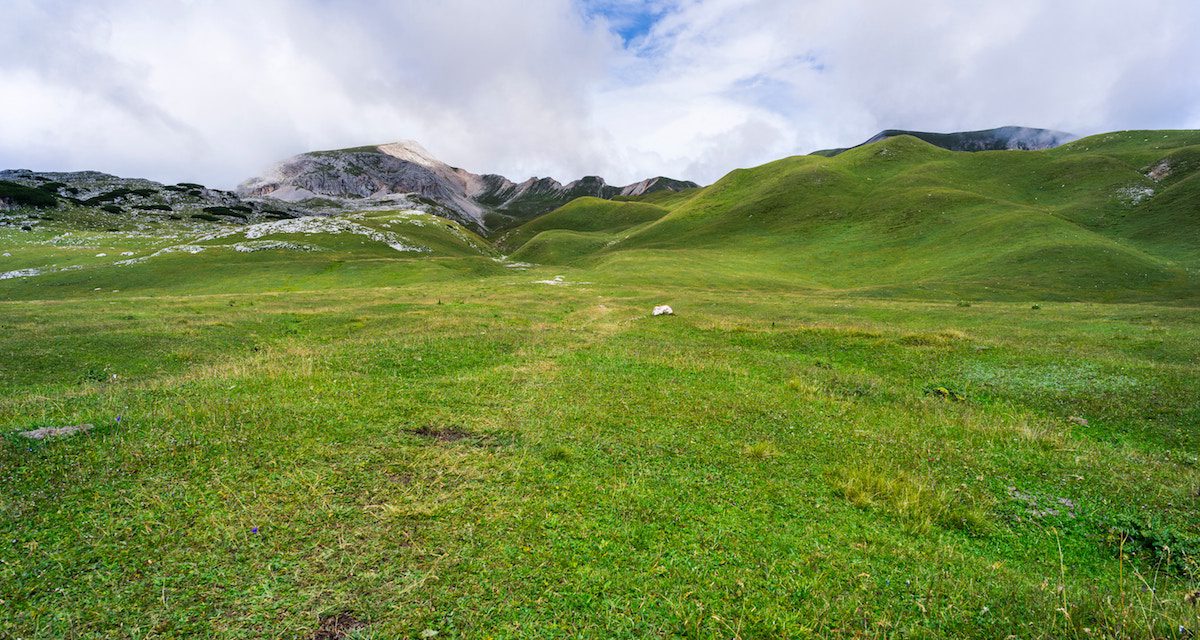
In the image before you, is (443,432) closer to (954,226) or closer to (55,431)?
(55,431)

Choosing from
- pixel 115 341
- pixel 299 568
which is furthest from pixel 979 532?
pixel 115 341

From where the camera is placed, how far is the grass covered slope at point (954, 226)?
63.6 metres

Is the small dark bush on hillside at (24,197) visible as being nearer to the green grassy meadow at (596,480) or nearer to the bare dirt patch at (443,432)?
the green grassy meadow at (596,480)

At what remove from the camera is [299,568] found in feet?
24.2

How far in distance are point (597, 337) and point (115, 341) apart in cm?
2566

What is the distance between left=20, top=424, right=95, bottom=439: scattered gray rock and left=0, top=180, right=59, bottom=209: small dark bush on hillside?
211096 millimetres

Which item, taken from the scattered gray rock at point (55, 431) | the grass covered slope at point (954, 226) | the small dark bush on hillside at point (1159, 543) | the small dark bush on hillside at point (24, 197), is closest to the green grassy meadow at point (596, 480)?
the small dark bush on hillside at point (1159, 543)

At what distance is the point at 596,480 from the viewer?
10.8 m

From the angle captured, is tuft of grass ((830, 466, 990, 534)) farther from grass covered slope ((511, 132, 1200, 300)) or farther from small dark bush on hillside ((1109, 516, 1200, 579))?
grass covered slope ((511, 132, 1200, 300))

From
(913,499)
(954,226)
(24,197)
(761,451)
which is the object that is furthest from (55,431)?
(24,197)

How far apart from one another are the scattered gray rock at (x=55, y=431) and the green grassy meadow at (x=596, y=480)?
0.26 meters

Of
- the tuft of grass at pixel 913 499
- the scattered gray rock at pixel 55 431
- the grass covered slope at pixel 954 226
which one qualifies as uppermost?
the grass covered slope at pixel 954 226

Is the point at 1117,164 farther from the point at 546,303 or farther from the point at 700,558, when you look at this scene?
the point at 700,558

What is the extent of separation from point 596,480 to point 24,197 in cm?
22601
